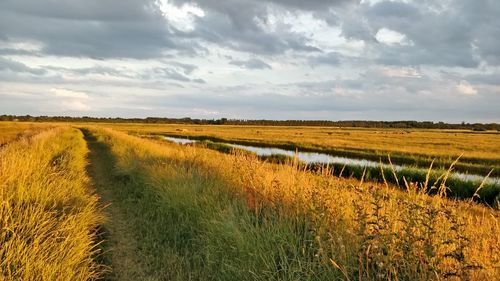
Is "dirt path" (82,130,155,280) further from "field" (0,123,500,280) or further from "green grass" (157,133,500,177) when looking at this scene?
"green grass" (157,133,500,177)

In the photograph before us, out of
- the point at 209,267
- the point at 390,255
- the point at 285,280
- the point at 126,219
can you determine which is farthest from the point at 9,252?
the point at 126,219

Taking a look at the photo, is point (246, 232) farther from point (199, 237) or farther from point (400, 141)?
point (400, 141)

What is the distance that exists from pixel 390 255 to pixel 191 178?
6377mm

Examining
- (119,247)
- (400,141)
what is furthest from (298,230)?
(400,141)

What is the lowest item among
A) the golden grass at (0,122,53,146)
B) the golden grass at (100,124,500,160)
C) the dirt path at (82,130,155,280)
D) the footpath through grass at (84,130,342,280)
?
the golden grass at (100,124,500,160)

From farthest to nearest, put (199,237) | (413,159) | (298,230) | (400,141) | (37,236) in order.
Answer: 1. (400,141)
2. (413,159)
3. (199,237)
4. (298,230)
5. (37,236)

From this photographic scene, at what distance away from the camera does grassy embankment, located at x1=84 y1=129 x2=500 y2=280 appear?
13.4 feet

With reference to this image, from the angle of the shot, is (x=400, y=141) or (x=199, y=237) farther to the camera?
(x=400, y=141)

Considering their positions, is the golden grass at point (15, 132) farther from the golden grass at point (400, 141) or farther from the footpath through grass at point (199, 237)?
the footpath through grass at point (199, 237)

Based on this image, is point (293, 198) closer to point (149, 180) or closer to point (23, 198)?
point (23, 198)

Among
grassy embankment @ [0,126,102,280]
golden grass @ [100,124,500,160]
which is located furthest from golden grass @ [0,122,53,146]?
grassy embankment @ [0,126,102,280]

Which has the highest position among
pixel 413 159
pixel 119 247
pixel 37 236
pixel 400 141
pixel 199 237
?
pixel 37 236

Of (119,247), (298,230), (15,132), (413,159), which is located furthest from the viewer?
(15,132)

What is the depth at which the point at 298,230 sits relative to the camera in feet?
18.0
